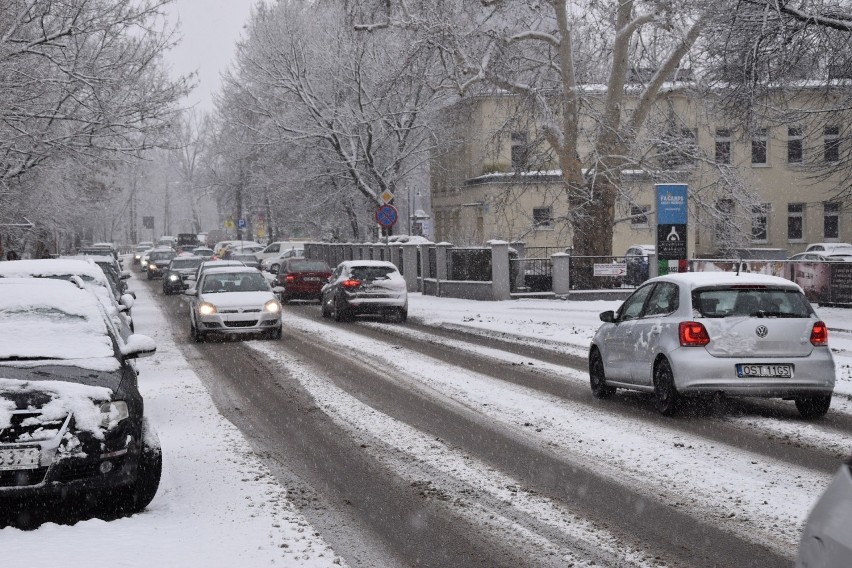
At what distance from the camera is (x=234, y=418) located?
12.1 meters

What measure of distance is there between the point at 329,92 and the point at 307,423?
123 ft

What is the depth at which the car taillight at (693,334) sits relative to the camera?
1175 centimetres

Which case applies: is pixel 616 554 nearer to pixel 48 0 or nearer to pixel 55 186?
pixel 48 0

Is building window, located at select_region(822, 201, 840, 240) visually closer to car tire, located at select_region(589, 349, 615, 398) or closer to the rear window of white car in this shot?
car tire, located at select_region(589, 349, 615, 398)

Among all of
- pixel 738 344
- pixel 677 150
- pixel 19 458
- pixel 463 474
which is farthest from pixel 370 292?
pixel 19 458

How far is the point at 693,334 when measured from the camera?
11.8 metres

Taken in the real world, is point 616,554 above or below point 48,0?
below

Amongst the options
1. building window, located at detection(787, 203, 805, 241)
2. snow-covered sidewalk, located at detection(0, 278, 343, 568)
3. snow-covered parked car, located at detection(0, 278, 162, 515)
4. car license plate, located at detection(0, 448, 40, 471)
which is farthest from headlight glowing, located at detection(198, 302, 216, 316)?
building window, located at detection(787, 203, 805, 241)

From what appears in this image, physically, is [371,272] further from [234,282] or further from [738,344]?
[738,344]

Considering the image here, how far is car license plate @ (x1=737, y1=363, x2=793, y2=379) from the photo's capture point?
11602 mm

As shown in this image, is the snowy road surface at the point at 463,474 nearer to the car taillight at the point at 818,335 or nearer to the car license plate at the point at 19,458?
the car license plate at the point at 19,458

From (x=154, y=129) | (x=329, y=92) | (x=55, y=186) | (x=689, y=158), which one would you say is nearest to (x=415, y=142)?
(x=329, y=92)

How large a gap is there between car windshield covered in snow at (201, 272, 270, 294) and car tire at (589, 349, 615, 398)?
36.9ft

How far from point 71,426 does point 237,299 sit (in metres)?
15.9
